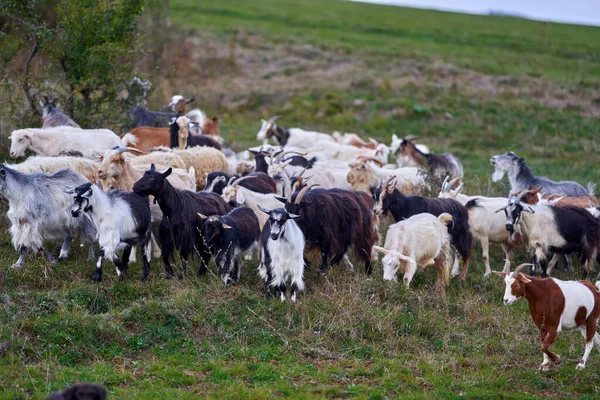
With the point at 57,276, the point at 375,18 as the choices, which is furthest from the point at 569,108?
the point at 375,18

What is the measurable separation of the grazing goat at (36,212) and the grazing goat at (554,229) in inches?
226

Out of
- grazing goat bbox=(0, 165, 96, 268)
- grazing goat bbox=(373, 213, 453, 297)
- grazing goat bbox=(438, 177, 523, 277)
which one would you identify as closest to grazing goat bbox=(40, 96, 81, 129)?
grazing goat bbox=(0, 165, 96, 268)

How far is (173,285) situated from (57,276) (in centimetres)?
134

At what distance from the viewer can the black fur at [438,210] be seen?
422 inches

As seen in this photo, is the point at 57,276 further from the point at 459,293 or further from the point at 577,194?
the point at 577,194

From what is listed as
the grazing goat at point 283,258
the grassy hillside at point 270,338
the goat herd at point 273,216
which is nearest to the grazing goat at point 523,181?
the goat herd at point 273,216

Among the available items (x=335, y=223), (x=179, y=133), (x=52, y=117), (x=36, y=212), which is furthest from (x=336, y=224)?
(x=52, y=117)

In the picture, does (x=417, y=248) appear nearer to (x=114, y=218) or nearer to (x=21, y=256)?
(x=114, y=218)

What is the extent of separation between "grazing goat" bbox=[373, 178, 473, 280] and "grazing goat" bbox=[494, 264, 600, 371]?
3178mm

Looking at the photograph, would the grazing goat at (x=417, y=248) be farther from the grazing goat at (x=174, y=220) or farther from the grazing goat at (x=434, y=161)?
the grazing goat at (x=434, y=161)

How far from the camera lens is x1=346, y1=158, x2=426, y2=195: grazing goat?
12.6m

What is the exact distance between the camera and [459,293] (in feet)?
32.8

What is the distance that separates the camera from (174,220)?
9289 millimetres

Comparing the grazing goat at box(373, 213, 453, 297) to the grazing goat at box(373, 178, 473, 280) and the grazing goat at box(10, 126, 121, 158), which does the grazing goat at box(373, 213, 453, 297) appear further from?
the grazing goat at box(10, 126, 121, 158)
